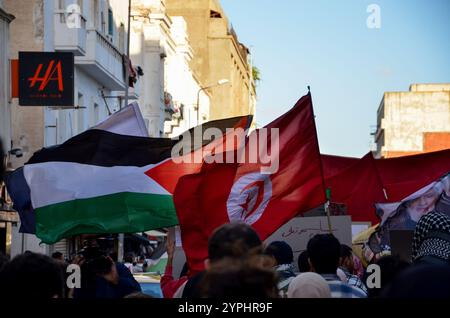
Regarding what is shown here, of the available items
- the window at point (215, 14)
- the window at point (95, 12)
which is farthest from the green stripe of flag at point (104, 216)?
the window at point (215, 14)

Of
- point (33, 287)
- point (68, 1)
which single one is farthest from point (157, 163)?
point (68, 1)

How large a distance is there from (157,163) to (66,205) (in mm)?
1299

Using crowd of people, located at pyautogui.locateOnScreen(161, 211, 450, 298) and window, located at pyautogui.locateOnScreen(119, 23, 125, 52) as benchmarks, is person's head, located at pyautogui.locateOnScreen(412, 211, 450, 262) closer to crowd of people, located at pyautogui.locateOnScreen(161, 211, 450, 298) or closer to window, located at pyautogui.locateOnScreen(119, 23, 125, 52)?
crowd of people, located at pyautogui.locateOnScreen(161, 211, 450, 298)

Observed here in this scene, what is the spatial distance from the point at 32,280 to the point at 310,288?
169 centimetres

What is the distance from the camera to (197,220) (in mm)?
9656

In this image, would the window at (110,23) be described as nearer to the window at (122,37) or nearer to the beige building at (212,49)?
the window at (122,37)

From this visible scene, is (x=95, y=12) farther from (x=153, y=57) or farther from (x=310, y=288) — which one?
(x=310, y=288)

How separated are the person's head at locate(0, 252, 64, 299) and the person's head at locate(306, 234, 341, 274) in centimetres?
240

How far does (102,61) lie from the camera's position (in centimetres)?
3500

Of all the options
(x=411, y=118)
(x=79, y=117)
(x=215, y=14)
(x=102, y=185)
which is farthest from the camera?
(x=411, y=118)

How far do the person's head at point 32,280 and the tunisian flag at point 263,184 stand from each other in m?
4.24

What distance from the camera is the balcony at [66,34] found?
1227 inches

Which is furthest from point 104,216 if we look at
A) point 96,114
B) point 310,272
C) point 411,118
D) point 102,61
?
point 411,118

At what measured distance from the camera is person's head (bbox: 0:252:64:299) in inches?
197
